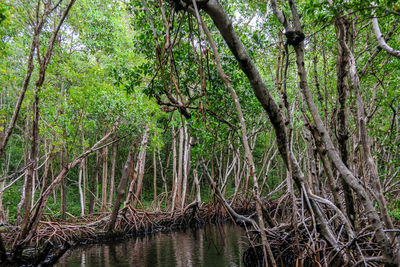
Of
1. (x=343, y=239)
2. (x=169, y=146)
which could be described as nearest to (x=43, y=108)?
(x=343, y=239)

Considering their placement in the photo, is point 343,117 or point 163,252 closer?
point 343,117

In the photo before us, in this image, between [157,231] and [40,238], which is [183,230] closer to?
[157,231]

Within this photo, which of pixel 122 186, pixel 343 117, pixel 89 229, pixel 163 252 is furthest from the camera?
pixel 89 229

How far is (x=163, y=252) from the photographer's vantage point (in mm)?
7945

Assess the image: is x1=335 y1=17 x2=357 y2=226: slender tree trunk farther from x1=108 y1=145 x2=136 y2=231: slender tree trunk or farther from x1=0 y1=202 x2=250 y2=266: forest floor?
x1=108 y1=145 x2=136 y2=231: slender tree trunk

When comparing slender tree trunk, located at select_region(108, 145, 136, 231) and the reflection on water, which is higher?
slender tree trunk, located at select_region(108, 145, 136, 231)

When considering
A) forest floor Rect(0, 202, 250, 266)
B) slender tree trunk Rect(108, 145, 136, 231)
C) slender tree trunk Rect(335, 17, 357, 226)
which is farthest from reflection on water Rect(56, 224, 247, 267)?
slender tree trunk Rect(335, 17, 357, 226)

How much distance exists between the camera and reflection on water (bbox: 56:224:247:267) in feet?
22.4

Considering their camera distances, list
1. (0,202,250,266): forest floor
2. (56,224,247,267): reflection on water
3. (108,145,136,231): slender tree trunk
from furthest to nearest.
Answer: (108,145,136,231): slender tree trunk
(56,224,247,267): reflection on water
(0,202,250,266): forest floor

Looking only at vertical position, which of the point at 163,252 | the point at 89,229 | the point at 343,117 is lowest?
the point at 163,252

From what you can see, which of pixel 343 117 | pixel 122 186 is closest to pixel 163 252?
pixel 122 186

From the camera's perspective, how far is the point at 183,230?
38.2ft

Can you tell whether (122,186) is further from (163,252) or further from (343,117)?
(343,117)

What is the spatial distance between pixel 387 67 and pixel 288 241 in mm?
3804
